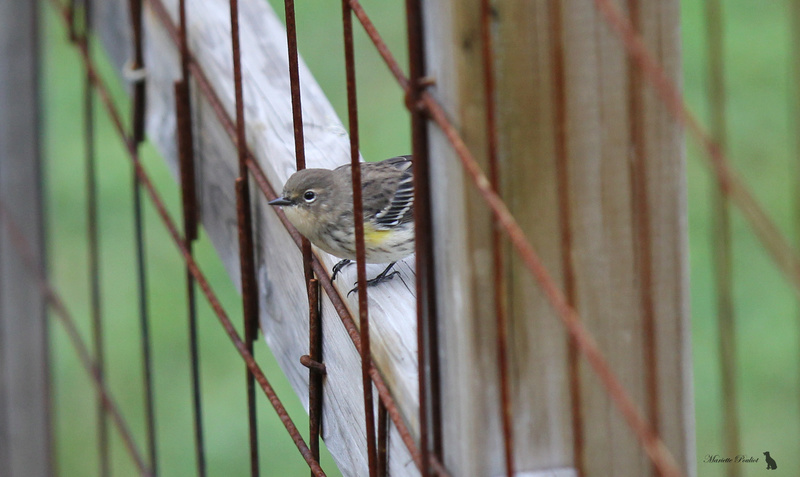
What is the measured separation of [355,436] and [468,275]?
24.6 inches

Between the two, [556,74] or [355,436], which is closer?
[556,74]

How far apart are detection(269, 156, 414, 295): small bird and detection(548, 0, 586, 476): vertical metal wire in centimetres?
70

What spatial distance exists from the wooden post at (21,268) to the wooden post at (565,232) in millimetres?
2476

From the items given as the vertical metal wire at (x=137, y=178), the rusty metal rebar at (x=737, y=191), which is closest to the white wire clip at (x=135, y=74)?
the vertical metal wire at (x=137, y=178)

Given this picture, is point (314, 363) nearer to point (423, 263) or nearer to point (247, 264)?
point (247, 264)

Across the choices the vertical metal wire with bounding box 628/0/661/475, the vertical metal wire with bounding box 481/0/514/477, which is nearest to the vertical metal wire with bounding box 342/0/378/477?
the vertical metal wire with bounding box 481/0/514/477

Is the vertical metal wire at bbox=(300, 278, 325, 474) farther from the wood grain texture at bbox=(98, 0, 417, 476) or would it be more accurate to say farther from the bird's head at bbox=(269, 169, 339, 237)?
the bird's head at bbox=(269, 169, 339, 237)

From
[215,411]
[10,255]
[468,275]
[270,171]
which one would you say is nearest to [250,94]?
[270,171]

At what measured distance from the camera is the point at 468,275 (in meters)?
→ 1.33

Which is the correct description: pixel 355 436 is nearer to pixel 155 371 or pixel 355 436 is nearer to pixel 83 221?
pixel 155 371

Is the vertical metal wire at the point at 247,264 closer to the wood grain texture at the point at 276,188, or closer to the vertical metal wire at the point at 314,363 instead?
the wood grain texture at the point at 276,188

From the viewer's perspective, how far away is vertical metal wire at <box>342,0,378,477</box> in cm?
158

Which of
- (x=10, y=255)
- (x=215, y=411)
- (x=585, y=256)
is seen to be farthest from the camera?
(x=215, y=411)

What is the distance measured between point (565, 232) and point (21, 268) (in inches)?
109
